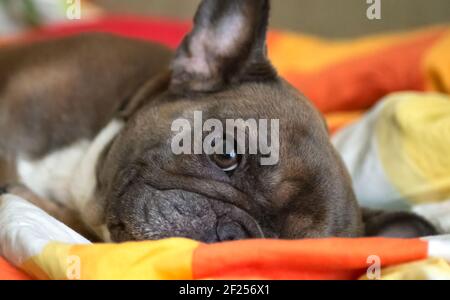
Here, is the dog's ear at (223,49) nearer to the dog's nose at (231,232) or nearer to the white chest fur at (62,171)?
the white chest fur at (62,171)

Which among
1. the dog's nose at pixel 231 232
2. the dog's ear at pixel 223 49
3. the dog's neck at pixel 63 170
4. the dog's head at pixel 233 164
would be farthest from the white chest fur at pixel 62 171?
the dog's nose at pixel 231 232

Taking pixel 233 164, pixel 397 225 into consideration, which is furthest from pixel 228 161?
pixel 397 225

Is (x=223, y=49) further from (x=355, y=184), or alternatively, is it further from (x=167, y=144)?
(x=355, y=184)

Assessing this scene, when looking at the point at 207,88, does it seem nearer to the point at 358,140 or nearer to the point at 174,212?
the point at 174,212

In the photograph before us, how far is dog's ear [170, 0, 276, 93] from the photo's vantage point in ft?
5.74

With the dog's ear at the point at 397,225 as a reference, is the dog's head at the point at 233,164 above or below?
above

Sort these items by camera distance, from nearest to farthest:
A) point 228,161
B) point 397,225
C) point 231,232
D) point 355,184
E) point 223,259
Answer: point 223,259 < point 231,232 < point 228,161 < point 397,225 < point 355,184

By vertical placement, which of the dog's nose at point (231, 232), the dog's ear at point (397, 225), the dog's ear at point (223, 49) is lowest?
the dog's ear at point (397, 225)

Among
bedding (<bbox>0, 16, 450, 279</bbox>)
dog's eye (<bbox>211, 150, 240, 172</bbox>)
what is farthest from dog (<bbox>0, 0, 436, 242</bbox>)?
bedding (<bbox>0, 16, 450, 279</bbox>)

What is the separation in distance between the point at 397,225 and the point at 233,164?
0.56 m

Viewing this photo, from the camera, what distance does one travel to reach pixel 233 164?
1.54m

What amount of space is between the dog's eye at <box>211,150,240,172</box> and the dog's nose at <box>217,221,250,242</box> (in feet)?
0.48

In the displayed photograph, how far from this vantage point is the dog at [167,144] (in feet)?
4.93

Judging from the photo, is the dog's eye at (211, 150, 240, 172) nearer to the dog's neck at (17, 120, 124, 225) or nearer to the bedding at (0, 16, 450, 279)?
the bedding at (0, 16, 450, 279)
